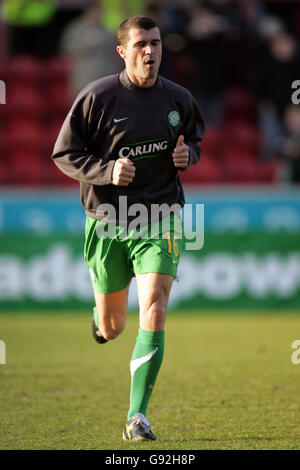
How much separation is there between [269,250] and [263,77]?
3.75 metres

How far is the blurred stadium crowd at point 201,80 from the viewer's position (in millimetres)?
13984

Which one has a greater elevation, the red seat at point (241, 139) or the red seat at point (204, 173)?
the red seat at point (241, 139)

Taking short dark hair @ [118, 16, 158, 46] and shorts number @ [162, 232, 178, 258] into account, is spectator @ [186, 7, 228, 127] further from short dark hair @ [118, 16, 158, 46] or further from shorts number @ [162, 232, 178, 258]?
shorts number @ [162, 232, 178, 258]

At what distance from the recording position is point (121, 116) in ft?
18.1

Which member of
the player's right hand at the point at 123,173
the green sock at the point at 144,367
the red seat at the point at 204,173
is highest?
the red seat at the point at 204,173

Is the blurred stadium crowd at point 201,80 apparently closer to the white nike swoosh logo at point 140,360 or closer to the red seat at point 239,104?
the red seat at point 239,104

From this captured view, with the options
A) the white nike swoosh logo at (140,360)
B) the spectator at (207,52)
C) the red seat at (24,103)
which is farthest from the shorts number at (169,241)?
the red seat at (24,103)

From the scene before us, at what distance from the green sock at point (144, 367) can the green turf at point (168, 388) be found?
0.24m

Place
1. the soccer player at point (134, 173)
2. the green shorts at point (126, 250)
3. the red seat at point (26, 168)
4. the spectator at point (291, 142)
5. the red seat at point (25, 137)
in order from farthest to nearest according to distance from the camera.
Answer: the red seat at point (25, 137) < the red seat at point (26, 168) < the spectator at point (291, 142) < the green shorts at point (126, 250) < the soccer player at point (134, 173)

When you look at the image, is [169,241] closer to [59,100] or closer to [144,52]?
[144,52]

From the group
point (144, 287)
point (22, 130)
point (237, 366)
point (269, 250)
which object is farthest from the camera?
point (22, 130)

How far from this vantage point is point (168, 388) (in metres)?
6.98
